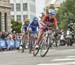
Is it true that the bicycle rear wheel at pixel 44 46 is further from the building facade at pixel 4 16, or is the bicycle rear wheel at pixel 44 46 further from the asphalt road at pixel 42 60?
the building facade at pixel 4 16

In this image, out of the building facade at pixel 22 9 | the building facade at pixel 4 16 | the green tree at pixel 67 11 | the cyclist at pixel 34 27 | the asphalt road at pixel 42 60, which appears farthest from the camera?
the building facade at pixel 22 9

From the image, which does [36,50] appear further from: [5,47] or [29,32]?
[5,47]

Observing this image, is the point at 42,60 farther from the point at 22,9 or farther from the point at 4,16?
the point at 22,9

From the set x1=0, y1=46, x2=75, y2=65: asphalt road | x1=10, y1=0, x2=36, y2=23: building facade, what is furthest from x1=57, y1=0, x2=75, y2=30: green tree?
x1=0, y1=46, x2=75, y2=65: asphalt road

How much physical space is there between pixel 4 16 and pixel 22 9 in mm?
76153

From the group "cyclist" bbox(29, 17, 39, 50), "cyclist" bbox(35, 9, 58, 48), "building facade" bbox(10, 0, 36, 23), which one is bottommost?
"building facade" bbox(10, 0, 36, 23)

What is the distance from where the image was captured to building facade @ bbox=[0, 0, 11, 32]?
59.1 meters

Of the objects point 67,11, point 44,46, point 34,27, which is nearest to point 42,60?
point 44,46

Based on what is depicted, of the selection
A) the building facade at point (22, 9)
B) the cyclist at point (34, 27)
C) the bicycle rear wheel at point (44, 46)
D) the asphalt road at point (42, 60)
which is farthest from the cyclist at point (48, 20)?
the building facade at point (22, 9)

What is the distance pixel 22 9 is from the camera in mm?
137125

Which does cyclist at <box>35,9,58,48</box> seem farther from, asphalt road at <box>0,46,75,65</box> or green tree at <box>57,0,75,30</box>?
green tree at <box>57,0,75,30</box>

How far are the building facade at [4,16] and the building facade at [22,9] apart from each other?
72.4m

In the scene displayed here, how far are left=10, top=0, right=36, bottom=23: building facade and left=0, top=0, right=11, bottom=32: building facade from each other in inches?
2852

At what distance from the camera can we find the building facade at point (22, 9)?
442 feet
